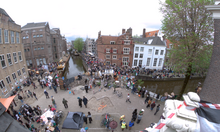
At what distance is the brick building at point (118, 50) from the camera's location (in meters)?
27.1

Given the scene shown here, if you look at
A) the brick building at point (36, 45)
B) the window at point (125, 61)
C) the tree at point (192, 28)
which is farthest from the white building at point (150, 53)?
the brick building at point (36, 45)

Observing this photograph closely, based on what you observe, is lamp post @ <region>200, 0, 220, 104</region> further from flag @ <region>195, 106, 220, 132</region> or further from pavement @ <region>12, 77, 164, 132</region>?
flag @ <region>195, 106, 220, 132</region>

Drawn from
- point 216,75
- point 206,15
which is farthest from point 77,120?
point 206,15

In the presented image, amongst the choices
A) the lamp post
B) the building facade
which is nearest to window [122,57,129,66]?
→ the lamp post

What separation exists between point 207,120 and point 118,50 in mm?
26570

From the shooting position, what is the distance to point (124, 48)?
90.5 feet

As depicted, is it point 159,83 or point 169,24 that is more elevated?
point 169,24

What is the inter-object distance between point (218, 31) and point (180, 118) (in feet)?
32.6

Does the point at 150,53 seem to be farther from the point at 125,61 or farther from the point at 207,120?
the point at 207,120

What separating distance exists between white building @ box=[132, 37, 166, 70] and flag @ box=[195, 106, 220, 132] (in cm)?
2650

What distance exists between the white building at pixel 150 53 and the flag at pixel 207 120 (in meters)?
26.5

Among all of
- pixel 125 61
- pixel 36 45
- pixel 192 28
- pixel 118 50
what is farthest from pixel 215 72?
pixel 36 45

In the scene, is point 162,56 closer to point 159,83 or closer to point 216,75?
point 159,83

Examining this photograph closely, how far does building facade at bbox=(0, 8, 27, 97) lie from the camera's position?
13386 millimetres
